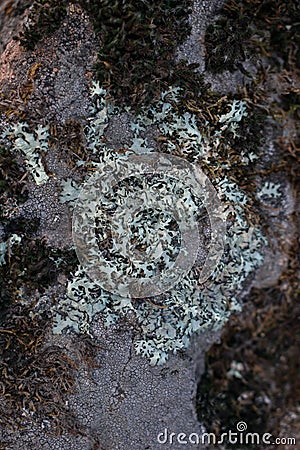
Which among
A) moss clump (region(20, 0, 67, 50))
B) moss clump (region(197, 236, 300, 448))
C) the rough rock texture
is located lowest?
moss clump (region(197, 236, 300, 448))

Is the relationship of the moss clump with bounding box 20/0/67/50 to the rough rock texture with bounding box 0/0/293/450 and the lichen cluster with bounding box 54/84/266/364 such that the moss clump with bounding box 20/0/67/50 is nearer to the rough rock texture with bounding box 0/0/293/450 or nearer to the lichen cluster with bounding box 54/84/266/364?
the rough rock texture with bounding box 0/0/293/450

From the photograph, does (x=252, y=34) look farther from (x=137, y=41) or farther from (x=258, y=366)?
(x=258, y=366)

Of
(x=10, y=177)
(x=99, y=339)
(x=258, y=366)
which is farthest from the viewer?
(x=258, y=366)

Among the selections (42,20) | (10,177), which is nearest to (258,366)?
(10,177)

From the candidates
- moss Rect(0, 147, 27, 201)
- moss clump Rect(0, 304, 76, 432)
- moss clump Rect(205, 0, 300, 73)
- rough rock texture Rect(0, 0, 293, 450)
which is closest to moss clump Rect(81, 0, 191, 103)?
rough rock texture Rect(0, 0, 293, 450)

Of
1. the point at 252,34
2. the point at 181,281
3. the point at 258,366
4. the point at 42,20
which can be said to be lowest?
the point at 258,366

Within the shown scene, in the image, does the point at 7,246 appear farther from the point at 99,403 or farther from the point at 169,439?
the point at 169,439

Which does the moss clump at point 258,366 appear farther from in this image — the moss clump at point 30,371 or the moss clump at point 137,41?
the moss clump at point 137,41

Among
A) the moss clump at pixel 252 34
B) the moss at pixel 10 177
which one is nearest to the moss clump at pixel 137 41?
the moss clump at pixel 252 34

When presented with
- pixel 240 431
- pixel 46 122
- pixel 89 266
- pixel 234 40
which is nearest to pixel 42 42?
pixel 46 122
